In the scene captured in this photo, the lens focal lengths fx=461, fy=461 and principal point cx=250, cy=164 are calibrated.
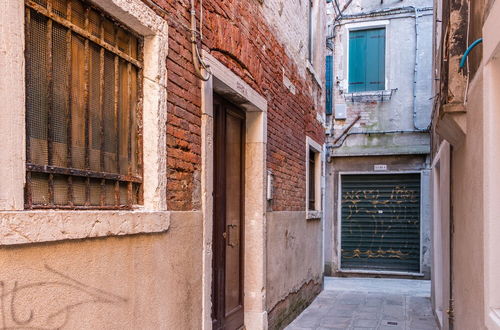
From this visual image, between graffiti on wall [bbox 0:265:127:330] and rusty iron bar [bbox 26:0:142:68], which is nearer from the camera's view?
graffiti on wall [bbox 0:265:127:330]

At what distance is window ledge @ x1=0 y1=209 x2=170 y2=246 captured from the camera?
5.83 feet

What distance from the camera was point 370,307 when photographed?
24.4ft

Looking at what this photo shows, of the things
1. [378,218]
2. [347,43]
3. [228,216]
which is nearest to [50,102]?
[228,216]

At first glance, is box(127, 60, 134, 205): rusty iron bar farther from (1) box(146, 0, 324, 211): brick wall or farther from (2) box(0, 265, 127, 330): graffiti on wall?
(2) box(0, 265, 127, 330): graffiti on wall

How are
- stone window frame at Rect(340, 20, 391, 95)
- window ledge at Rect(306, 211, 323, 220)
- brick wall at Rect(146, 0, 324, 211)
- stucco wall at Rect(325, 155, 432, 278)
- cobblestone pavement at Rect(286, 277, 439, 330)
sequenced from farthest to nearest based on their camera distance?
stone window frame at Rect(340, 20, 391, 95) < stucco wall at Rect(325, 155, 432, 278) < window ledge at Rect(306, 211, 323, 220) < cobblestone pavement at Rect(286, 277, 439, 330) < brick wall at Rect(146, 0, 324, 211)

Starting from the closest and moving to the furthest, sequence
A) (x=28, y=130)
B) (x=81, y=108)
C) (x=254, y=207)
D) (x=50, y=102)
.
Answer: (x=28, y=130) < (x=50, y=102) < (x=81, y=108) < (x=254, y=207)

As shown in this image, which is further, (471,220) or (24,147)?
(471,220)

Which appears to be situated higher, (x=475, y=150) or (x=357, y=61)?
(x=357, y=61)

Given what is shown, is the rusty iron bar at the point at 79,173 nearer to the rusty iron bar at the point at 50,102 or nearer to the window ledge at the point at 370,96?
the rusty iron bar at the point at 50,102

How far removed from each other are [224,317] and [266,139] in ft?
6.69

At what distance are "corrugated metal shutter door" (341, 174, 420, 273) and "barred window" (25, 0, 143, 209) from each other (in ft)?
29.2

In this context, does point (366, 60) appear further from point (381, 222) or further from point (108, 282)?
point (108, 282)

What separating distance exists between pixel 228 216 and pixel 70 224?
9.24ft

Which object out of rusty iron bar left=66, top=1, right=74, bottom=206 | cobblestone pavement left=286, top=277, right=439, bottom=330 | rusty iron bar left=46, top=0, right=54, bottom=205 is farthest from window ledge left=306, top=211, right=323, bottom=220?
rusty iron bar left=46, top=0, right=54, bottom=205
